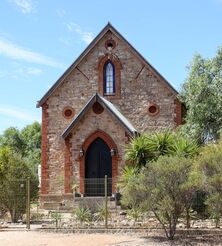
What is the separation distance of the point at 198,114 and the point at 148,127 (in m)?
6.15

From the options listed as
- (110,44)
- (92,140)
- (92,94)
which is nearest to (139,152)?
(92,140)

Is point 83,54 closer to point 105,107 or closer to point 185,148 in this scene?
point 105,107

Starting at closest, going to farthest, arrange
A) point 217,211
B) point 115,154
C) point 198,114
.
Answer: point 217,211
point 198,114
point 115,154

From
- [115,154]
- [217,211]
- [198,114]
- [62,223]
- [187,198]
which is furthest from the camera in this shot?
[115,154]

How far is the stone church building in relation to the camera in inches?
1242

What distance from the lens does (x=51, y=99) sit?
34.1 metres

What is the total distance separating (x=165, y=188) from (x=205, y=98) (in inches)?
383

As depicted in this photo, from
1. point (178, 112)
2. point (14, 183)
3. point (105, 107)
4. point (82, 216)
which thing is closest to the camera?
point (82, 216)

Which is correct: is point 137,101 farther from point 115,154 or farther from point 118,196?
point 118,196

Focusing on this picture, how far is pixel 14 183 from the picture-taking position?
24703mm

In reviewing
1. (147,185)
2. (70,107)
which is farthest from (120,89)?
(147,185)

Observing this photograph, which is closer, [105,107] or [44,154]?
[105,107]

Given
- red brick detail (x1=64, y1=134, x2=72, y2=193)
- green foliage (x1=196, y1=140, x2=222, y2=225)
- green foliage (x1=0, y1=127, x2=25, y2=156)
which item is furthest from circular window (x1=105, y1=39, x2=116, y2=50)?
green foliage (x1=0, y1=127, x2=25, y2=156)

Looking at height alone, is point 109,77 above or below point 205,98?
above
